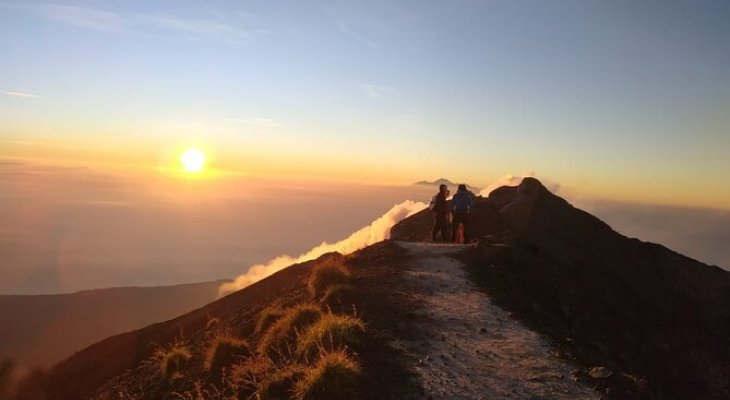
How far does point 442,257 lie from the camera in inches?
789

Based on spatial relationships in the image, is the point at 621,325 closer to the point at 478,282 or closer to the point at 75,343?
the point at 478,282

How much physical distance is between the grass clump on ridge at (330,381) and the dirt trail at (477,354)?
129 cm

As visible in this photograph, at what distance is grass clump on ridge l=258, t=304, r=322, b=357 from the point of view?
11989 mm

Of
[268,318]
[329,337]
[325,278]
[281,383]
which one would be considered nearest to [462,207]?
[325,278]

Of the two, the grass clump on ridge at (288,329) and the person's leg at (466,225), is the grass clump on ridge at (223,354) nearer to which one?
the grass clump on ridge at (288,329)

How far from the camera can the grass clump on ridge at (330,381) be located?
28.8ft

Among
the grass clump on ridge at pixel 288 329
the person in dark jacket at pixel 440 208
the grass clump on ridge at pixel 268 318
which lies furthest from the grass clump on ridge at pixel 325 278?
the person in dark jacket at pixel 440 208

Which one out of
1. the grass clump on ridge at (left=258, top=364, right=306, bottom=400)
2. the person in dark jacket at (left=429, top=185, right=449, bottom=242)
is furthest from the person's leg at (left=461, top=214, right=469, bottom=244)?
the grass clump on ridge at (left=258, top=364, right=306, bottom=400)

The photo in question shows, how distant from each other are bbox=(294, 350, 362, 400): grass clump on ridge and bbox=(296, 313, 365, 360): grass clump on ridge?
3.04 feet

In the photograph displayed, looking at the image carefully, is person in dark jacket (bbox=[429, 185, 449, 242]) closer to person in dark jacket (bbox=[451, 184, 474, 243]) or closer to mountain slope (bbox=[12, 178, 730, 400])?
person in dark jacket (bbox=[451, 184, 474, 243])

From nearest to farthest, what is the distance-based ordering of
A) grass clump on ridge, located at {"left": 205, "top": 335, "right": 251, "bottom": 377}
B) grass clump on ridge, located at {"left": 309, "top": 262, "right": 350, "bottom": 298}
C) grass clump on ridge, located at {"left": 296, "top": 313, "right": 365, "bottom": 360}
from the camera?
grass clump on ridge, located at {"left": 296, "top": 313, "right": 365, "bottom": 360}, grass clump on ridge, located at {"left": 205, "top": 335, "right": 251, "bottom": 377}, grass clump on ridge, located at {"left": 309, "top": 262, "right": 350, "bottom": 298}

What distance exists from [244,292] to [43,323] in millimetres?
200352

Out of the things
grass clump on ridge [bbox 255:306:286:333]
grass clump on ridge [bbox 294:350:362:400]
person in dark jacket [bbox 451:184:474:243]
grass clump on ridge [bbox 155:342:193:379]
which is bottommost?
grass clump on ridge [bbox 155:342:193:379]

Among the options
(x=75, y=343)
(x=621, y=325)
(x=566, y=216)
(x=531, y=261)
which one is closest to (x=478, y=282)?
(x=531, y=261)
